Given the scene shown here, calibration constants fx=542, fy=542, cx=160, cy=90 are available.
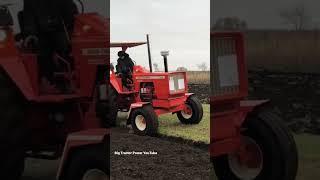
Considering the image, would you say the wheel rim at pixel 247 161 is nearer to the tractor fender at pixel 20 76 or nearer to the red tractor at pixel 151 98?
the red tractor at pixel 151 98

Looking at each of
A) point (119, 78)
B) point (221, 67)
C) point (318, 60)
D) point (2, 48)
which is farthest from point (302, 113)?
point (2, 48)

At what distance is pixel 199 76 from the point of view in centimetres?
413

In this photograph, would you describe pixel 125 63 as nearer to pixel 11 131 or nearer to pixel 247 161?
pixel 11 131

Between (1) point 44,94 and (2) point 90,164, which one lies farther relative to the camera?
(1) point 44,94

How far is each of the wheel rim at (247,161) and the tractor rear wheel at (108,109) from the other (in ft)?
3.80

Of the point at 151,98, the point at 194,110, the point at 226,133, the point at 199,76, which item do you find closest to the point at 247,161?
the point at 226,133

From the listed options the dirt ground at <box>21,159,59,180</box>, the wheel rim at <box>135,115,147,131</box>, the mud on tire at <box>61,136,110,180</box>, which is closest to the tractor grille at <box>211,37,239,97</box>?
the wheel rim at <box>135,115,147,131</box>

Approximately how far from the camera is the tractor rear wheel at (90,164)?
4.22 meters

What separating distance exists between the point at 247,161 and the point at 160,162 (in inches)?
Answer: 50.0

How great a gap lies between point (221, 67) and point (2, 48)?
218cm

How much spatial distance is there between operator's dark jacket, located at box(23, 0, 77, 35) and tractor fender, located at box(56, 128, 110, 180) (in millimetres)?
1302

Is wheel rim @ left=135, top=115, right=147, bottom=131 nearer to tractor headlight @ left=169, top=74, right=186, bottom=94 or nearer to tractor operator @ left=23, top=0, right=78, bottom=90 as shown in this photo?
tractor headlight @ left=169, top=74, right=186, bottom=94

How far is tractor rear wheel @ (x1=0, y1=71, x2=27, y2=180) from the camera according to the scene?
503 centimetres

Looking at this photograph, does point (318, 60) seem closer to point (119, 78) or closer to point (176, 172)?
point (119, 78)
